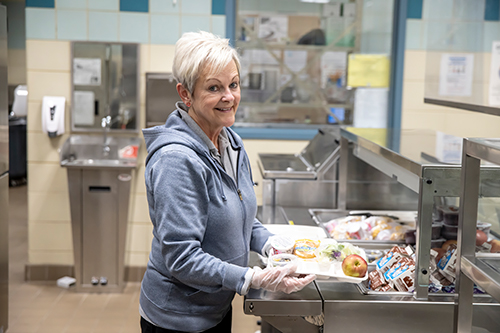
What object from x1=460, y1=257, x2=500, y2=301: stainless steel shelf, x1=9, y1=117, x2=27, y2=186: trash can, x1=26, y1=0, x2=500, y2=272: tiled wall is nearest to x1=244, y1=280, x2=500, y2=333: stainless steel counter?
x1=460, y1=257, x2=500, y2=301: stainless steel shelf

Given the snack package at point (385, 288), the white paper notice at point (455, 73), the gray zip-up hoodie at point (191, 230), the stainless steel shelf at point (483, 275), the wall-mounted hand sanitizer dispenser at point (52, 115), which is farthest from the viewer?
the white paper notice at point (455, 73)

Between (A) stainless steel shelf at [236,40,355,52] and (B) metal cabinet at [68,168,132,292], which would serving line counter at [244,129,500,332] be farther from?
(A) stainless steel shelf at [236,40,355,52]

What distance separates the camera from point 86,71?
422cm

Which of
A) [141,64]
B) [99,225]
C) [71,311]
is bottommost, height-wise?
[71,311]

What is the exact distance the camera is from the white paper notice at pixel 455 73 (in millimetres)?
4480

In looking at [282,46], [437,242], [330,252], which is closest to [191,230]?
[330,252]

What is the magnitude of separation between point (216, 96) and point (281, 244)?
23.4 inches

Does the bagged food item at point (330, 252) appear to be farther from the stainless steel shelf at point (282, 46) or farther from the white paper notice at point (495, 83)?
the stainless steel shelf at point (282, 46)

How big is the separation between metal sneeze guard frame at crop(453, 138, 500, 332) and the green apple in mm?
328

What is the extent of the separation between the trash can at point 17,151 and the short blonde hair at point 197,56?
Answer: 23.9 feet

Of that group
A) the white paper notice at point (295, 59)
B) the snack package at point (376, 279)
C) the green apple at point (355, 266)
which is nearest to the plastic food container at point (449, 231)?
the snack package at point (376, 279)

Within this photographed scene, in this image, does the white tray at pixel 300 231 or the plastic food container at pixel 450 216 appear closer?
the plastic food container at pixel 450 216

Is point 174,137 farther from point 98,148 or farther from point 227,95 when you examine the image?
point 98,148

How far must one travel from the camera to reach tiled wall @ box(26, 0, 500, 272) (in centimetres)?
419
